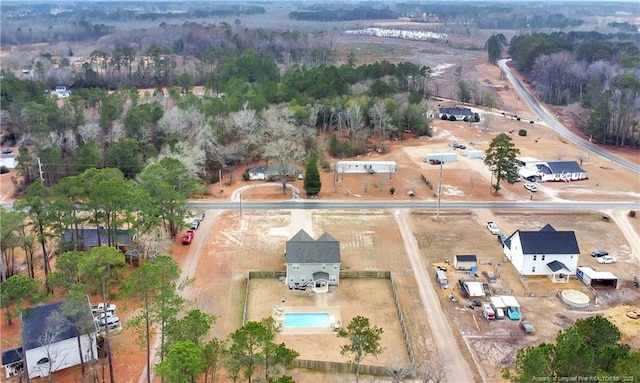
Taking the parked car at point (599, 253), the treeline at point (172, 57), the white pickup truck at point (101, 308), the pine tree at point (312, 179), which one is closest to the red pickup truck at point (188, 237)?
the white pickup truck at point (101, 308)

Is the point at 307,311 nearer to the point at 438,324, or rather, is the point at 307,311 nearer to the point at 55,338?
the point at 438,324

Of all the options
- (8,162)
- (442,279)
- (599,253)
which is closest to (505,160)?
(599,253)

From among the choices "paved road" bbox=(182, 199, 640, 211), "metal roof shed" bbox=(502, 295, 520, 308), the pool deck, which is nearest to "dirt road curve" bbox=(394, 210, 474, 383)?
"metal roof shed" bbox=(502, 295, 520, 308)

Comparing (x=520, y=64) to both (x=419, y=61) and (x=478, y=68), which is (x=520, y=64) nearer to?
(x=478, y=68)

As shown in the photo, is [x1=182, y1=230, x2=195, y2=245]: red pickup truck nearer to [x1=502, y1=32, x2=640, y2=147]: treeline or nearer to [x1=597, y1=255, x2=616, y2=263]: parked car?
[x1=597, y1=255, x2=616, y2=263]: parked car

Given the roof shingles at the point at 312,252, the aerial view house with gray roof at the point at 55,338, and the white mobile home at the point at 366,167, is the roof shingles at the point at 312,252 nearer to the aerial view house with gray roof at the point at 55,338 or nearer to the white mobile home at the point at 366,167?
the aerial view house with gray roof at the point at 55,338

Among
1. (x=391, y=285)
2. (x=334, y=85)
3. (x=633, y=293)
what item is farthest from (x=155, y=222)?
(x=334, y=85)
